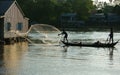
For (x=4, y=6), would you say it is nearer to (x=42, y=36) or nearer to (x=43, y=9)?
(x=42, y=36)

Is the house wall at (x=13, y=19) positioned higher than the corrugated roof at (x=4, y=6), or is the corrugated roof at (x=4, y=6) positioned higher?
the corrugated roof at (x=4, y=6)

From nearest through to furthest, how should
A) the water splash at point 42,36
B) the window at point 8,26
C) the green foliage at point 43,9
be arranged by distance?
the window at point 8,26 < the water splash at point 42,36 < the green foliage at point 43,9

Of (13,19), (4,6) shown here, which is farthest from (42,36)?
(4,6)

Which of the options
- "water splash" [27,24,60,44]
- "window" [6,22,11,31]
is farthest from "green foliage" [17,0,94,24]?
"window" [6,22,11,31]

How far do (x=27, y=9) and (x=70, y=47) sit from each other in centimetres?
9228

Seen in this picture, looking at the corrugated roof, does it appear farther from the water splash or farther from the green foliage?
the green foliage

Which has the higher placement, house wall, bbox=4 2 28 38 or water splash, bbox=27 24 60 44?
house wall, bbox=4 2 28 38

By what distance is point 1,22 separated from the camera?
5681 centimetres

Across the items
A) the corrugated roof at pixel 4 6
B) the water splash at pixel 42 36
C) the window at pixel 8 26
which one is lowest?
the water splash at pixel 42 36

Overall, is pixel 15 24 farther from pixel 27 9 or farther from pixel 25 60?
pixel 27 9

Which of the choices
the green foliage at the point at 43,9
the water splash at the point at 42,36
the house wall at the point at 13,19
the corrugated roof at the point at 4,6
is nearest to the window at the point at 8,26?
the house wall at the point at 13,19

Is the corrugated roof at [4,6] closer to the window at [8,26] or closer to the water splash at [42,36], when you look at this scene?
the window at [8,26]

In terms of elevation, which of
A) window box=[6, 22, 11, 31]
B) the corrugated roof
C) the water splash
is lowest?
the water splash

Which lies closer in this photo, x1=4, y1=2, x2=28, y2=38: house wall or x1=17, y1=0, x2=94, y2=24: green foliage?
x1=4, y1=2, x2=28, y2=38: house wall
